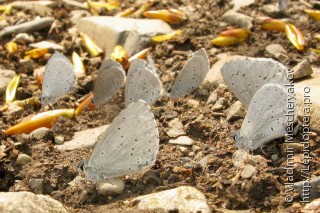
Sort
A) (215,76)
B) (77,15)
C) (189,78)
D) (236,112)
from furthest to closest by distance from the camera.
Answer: (77,15) → (215,76) → (189,78) → (236,112)

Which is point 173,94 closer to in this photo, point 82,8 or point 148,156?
point 148,156

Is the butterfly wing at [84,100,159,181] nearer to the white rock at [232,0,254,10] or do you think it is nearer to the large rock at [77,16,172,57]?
the large rock at [77,16,172,57]

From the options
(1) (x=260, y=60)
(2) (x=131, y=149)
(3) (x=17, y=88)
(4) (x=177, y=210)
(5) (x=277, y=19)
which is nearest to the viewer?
(4) (x=177, y=210)

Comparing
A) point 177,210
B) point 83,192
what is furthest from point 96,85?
Answer: point 177,210

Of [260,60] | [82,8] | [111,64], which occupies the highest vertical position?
[260,60]

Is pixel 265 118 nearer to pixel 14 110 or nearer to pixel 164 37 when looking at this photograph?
pixel 14 110

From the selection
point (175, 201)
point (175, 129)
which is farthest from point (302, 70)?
point (175, 201)

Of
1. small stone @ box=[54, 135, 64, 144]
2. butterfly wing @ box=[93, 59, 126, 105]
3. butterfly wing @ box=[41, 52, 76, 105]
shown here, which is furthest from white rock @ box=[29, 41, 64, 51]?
small stone @ box=[54, 135, 64, 144]
